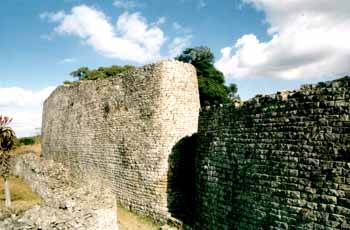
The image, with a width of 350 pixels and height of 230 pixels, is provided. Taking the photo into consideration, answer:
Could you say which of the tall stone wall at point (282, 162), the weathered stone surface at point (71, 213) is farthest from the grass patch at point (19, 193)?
the tall stone wall at point (282, 162)

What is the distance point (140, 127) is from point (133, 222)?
3.79 m

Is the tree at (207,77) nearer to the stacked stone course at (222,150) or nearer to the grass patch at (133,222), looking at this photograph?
the stacked stone course at (222,150)

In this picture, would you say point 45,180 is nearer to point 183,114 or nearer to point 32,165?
point 32,165

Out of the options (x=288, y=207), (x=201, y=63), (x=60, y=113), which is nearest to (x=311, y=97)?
(x=288, y=207)

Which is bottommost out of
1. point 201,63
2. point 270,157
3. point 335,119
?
point 270,157

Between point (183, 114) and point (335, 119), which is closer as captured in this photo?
point (335, 119)

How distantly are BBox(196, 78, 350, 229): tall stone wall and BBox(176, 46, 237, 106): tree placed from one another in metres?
27.5

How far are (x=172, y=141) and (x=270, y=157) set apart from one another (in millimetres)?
5838

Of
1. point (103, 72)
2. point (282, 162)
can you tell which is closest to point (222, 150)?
point (282, 162)

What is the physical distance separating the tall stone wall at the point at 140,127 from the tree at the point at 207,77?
20.1 m

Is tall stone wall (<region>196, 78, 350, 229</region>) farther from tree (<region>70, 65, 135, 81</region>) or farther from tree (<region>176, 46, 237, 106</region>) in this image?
tree (<region>70, 65, 135, 81</region>)

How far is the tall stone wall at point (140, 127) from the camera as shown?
14.0 m

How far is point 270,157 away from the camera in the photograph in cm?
860

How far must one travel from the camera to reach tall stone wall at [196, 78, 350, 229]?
23.0 feet
